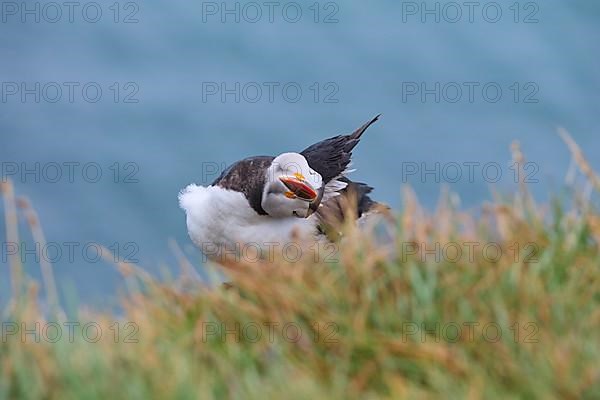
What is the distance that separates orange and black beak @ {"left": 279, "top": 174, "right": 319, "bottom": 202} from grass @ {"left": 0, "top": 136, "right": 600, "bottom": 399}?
8.73 feet

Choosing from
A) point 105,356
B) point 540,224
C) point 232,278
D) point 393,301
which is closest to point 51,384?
point 105,356

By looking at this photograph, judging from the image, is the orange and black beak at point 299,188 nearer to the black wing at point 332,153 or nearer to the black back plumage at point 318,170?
the black back plumage at point 318,170

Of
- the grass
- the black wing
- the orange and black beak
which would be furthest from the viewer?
the black wing

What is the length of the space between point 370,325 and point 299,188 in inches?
129

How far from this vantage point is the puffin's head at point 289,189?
6.95 meters

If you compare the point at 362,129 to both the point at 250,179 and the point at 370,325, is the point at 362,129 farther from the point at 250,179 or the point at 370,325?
the point at 370,325

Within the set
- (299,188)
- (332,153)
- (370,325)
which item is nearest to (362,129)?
(332,153)

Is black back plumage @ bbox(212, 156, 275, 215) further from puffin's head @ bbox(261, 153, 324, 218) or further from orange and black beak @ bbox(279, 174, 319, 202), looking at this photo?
orange and black beak @ bbox(279, 174, 319, 202)

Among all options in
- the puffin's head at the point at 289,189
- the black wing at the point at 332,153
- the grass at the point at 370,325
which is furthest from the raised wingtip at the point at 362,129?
the grass at the point at 370,325

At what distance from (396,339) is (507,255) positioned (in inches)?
27.8

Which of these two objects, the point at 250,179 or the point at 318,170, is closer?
the point at 250,179

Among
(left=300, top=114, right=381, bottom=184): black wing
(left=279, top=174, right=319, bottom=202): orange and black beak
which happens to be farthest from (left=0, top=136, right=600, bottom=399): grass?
(left=300, top=114, right=381, bottom=184): black wing

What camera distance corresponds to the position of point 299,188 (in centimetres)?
693

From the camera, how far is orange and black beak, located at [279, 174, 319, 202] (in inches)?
272
